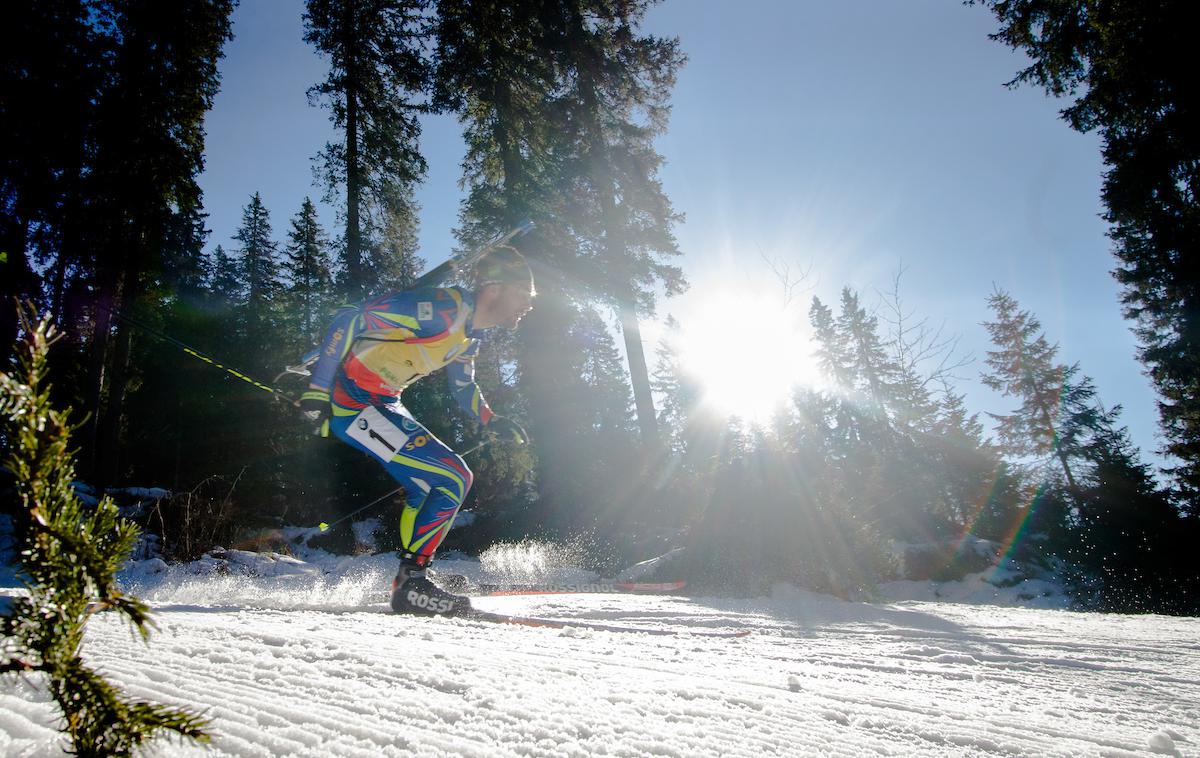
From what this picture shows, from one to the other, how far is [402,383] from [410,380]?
72mm

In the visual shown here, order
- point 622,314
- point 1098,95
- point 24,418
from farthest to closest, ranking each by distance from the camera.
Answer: point 622,314 → point 1098,95 → point 24,418

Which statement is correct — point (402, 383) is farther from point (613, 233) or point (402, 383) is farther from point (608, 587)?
point (613, 233)

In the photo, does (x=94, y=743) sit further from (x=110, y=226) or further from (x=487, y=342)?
(x=487, y=342)

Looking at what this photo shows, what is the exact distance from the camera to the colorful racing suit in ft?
11.9

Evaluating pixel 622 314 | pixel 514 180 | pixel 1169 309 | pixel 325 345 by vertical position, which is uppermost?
pixel 514 180

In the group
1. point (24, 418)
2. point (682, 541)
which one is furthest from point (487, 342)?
point (24, 418)

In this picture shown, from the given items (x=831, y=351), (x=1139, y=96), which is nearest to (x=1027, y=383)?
(x=831, y=351)

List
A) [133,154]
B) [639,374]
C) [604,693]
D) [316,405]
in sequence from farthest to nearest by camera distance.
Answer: [639,374] → [133,154] → [316,405] → [604,693]

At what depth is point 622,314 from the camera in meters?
15.5

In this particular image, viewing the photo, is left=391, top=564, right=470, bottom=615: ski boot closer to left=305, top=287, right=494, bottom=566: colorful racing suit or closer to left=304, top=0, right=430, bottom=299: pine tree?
left=305, top=287, right=494, bottom=566: colorful racing suit

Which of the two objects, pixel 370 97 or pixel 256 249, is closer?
pixel 370 97

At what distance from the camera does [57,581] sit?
1.67 ft

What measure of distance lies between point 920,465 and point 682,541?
20001 mm

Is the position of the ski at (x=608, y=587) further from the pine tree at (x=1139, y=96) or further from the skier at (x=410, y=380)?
the pine tree at (x=1139, y=96)
